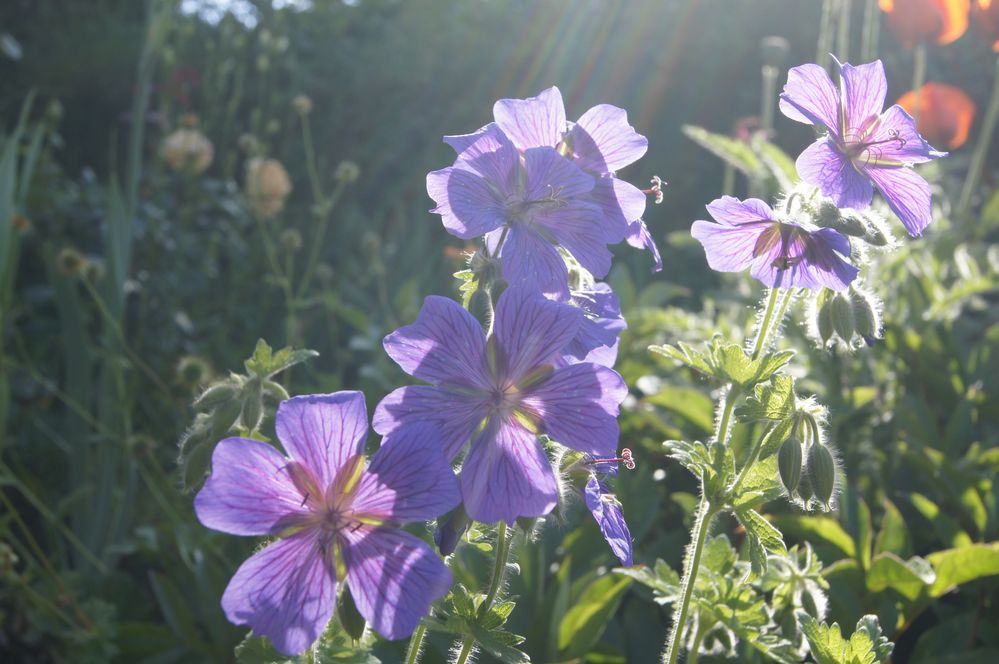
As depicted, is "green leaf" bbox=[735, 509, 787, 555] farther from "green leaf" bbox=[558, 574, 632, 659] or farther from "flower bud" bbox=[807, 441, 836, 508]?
"green leaf" bbox=[558, 574, 632, 659]

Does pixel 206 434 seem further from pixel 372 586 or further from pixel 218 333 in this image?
pixel 218 333

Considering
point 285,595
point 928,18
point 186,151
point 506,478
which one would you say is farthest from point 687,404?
point 186,151

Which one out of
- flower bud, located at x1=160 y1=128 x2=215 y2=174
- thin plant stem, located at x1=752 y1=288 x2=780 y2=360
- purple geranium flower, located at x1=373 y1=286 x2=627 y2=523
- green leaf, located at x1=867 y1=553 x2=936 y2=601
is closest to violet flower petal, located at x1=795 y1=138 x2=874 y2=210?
thin plant stem, located at x1=752 y1=288 x2=780 y2=360

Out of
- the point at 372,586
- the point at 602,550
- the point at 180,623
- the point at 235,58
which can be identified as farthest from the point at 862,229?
the point at 235,58

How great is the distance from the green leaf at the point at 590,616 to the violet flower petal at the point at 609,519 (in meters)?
0.60

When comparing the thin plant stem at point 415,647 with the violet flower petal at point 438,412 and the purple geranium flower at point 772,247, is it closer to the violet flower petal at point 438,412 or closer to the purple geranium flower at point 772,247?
the violet flower petal at point 438,412

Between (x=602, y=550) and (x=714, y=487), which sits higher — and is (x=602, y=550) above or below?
below

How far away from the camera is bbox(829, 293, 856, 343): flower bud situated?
117cm

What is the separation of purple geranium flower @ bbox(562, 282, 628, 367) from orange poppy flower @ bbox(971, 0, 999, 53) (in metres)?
2.19

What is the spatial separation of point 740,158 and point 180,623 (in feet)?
5.74

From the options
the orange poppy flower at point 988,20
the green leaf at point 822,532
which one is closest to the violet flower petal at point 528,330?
the green leaf at point 822,532

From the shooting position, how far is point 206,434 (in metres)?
1.14

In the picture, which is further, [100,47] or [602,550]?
[100,47]

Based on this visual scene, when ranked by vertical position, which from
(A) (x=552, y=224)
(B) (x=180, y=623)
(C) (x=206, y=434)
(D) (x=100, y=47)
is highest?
(D) (x=100, y=47)
